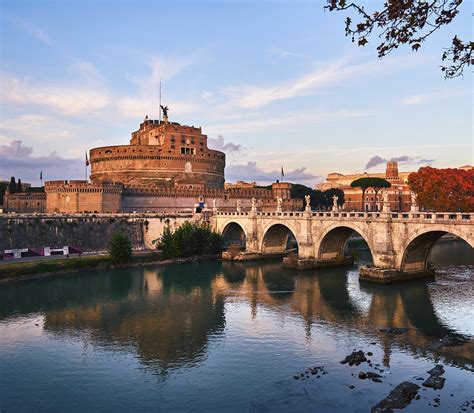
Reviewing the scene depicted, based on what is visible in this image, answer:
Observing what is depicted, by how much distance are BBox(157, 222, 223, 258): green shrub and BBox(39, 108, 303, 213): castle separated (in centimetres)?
761

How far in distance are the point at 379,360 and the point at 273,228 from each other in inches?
1017

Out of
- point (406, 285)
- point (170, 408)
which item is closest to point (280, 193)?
point (406, 285)

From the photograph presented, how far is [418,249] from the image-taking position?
28.5m

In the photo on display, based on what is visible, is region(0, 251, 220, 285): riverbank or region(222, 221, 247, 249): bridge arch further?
region(222, 221, 247, 249): bridge arch

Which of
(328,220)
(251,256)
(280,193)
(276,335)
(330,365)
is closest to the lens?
(330,365)

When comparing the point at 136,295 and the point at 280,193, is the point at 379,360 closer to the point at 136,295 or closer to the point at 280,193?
the point at 136,295

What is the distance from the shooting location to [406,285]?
27.9 m

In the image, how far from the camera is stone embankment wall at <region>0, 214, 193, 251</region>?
125ft

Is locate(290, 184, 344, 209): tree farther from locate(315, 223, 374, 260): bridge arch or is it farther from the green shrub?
locate(315, 223, 374, 260): bridge arch

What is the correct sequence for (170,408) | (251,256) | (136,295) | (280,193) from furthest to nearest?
(280,193)
(251,256)
(136,295)
(170,408)

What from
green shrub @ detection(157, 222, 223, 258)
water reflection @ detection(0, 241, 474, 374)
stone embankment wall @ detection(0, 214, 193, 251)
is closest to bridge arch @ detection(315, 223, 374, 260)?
water reflection @ detection(0, 241, 474, 374)

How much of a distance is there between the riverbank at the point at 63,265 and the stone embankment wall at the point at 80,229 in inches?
190

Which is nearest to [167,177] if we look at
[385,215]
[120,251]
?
[120,251]

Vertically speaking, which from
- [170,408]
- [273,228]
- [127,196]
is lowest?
[170,408]
